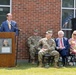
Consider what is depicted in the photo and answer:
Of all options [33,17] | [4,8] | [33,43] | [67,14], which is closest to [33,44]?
[33,43]

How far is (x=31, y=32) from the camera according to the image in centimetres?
1465

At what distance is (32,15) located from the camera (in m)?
14.7

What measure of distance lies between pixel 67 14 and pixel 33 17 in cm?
166

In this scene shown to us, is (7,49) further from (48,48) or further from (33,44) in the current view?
(33,44)

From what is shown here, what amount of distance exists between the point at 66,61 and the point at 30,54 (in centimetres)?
155

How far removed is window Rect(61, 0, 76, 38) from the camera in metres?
15.2

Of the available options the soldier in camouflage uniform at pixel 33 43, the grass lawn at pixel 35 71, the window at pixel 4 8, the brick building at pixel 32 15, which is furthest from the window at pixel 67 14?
the grass lawn at pixel 35 71

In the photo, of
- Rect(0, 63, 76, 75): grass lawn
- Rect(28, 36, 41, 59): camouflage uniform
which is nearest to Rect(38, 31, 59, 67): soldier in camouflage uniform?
Rect(0, 63, 76, 75): grass lawn

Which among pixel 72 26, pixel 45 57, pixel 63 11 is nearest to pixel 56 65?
pixel 45 57

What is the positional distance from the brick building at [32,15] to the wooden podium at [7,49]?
182 cm

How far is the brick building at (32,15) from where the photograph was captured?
1455 cm

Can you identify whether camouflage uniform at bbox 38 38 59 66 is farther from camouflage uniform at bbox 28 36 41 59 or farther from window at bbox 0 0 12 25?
window at bbox 0 0 12 25

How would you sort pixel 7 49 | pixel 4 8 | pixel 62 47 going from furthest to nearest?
pixel 4 8 → pixel 62 47 → pixel 7 49

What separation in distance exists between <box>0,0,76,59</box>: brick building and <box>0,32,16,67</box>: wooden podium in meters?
1.82
